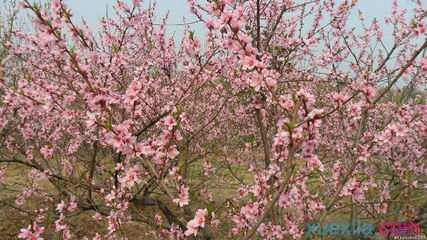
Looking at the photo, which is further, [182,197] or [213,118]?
[213,118]

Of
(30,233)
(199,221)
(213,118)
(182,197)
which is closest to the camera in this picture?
(199,221)

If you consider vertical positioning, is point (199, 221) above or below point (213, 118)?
below

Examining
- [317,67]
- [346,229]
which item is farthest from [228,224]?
[317,67]

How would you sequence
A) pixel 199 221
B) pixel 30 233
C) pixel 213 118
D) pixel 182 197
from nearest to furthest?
pixel 199 221 < pixel 182 197 < pixel 30 233 < pixel 213 118

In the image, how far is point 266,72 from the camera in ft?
9.71

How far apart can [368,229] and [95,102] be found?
5589 mm

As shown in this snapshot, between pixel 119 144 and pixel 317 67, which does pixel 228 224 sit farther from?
pixel 119 144

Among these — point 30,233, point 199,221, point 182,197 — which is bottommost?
point 30,233

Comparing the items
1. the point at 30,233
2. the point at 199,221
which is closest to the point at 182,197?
the point at 199,221

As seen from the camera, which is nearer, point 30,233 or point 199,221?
point 199,221

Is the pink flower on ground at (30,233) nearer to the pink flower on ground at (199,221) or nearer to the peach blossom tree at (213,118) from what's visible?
the peach blossom tree at (213,118)

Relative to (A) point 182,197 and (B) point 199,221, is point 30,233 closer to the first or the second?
(A) point 182,197

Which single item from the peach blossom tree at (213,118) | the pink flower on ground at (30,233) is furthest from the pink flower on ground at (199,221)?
the pink flower on ground at (30,233)

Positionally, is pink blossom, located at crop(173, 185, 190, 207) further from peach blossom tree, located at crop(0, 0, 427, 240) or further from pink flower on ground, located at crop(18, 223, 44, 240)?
pink flower on ground, located at crop(18, 223, 44, 240)
